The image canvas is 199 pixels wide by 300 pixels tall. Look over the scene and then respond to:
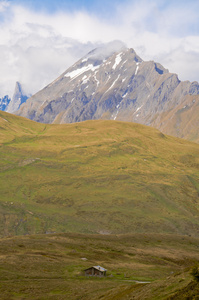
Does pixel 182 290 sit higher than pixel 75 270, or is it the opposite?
pixel 182 290

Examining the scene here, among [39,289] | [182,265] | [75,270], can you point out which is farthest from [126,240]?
[39,289]

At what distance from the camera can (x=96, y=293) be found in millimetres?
66688

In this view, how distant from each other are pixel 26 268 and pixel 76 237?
64.4 metres

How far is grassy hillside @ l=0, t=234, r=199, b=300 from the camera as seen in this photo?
57562mm

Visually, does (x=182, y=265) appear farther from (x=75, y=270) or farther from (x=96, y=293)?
(x=96, y=293)

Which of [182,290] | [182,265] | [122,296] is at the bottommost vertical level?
[182,265]

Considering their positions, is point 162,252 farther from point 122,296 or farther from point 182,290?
point 182,290

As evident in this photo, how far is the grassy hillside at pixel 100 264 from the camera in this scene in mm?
57562

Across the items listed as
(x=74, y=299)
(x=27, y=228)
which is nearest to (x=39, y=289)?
(x=74, y=299)

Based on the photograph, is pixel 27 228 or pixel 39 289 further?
pixel 27 228

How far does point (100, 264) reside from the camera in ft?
363

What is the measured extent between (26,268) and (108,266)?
2691 cm

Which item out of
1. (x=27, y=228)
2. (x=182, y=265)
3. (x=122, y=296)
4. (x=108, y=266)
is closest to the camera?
(x=122, y=296)

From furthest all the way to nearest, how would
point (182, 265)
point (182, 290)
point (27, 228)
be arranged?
point (27, 228), point (182, 265), point (182, 290)
